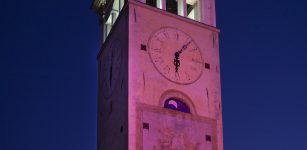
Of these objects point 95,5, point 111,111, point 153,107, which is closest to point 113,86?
point 111,111

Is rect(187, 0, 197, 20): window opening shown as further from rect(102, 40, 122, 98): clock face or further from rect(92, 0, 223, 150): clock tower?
rect(102, 40, 122, 98): clock face

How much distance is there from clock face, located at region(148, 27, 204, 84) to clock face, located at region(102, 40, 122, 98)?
2.12m

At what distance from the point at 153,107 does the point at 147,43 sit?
366 cm

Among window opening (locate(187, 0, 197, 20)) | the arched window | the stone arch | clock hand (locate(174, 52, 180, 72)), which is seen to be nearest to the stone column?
window opening (locate(187, 0, 197, 20))

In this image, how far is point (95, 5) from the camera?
4162 cm

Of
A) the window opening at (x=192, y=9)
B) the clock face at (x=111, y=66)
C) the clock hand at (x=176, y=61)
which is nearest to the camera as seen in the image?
the clock hand at (x=176, y=61)

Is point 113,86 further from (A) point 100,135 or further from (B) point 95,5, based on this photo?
(B) point 95,5

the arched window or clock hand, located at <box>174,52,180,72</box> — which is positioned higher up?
clock hand, located at <box>174,52,180,72</box>

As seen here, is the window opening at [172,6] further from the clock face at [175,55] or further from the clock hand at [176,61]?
the clock hand at [176,61]

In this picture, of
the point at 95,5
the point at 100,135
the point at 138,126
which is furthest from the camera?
the point at 95,5

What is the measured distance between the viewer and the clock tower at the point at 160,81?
106 ft

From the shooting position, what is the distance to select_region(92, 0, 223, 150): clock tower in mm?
32344

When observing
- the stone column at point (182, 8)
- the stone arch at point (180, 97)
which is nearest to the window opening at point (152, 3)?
the stone column at point (182, 8)

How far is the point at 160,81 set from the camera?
111 feet
